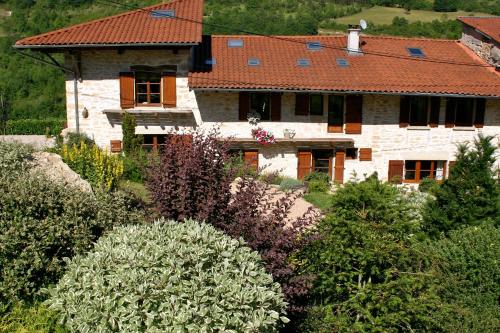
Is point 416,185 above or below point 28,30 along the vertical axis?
below

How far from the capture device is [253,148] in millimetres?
19562

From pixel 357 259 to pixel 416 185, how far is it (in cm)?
1417

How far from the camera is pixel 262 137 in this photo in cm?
1911

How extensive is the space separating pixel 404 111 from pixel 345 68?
8.60 ft

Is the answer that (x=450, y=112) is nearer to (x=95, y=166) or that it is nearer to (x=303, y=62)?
(x=303, y=62)

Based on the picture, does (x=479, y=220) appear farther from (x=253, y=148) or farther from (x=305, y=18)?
(x=305, y=18)

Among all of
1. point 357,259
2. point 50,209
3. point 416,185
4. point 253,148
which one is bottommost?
point 416,185

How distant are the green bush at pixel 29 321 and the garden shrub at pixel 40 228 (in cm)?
17

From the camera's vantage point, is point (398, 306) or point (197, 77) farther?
point (197, 77)

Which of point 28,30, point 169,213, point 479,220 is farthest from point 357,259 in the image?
point 28,30

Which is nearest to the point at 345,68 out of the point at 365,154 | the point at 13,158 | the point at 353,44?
the point at 353,44

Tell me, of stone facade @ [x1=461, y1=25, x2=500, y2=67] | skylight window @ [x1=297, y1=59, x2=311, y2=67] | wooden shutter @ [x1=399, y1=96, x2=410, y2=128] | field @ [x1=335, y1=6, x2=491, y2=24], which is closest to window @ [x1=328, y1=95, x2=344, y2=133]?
skylight window @ [x1=297, y1=59, x2=311, y2=67]

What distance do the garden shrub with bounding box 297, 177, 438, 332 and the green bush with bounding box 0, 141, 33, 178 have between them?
4.59 meters

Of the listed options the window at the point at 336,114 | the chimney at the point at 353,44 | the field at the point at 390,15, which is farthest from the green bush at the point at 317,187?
the field at the point at 390,15
